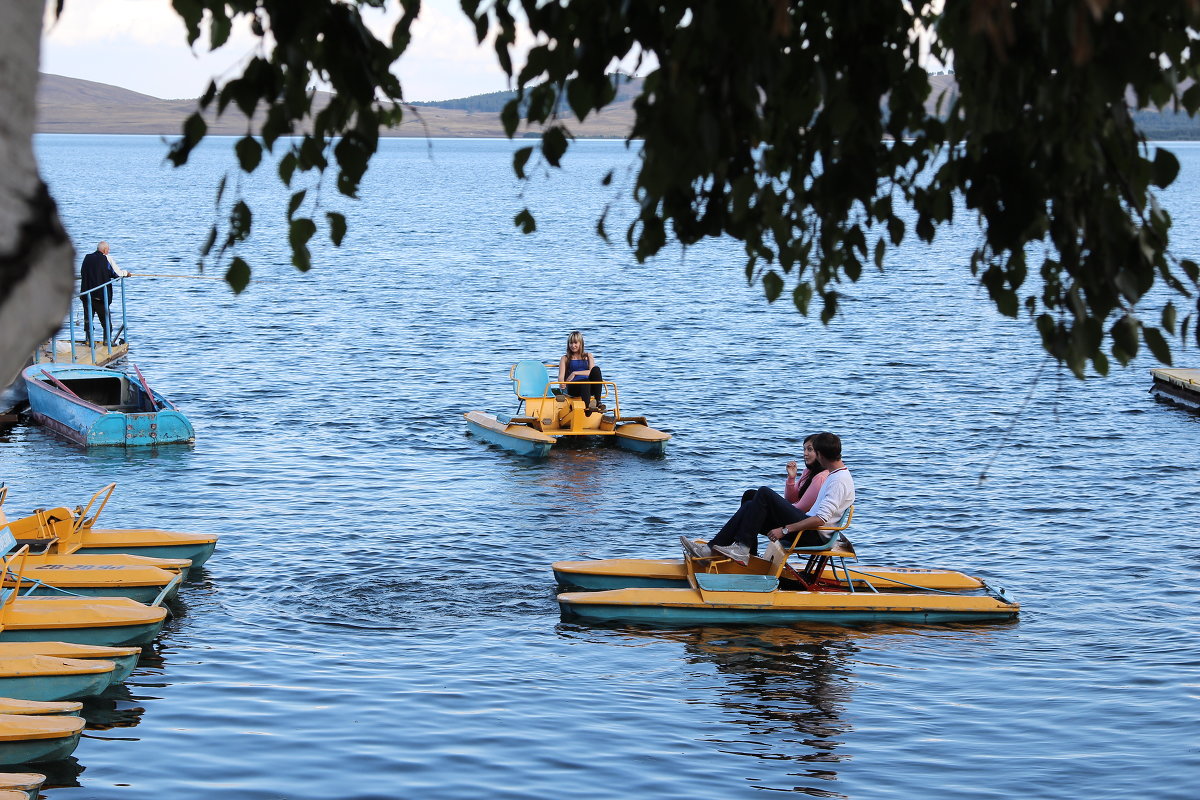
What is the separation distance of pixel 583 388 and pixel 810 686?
10972 mm

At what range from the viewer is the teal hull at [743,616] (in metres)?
13.6

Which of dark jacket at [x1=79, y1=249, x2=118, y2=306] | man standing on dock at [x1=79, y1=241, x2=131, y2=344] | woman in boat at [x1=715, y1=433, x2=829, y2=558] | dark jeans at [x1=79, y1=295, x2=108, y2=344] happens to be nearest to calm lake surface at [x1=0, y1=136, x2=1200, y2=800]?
woman in boat at [x1=715, y1=433, x2=829, y2=558]

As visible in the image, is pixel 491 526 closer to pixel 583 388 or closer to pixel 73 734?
pixel 583 388

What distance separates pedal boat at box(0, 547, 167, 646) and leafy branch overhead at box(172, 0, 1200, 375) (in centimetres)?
811

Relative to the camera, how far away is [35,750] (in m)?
9.96

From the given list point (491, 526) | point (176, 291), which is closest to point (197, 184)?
point (176, 291)

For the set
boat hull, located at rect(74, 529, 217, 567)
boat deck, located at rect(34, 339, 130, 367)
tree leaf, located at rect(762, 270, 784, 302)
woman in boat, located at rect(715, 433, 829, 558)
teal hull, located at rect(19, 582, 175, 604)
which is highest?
tree leaf, located at rect(762, 270, 784, 302)

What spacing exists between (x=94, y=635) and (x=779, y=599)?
612 cm

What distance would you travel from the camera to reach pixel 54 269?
3084 mm

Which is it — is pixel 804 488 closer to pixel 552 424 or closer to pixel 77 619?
pixel 77 619

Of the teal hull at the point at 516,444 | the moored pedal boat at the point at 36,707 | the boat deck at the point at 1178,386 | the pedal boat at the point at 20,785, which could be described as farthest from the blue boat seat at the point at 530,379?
the pedal boat at the point at 20,785

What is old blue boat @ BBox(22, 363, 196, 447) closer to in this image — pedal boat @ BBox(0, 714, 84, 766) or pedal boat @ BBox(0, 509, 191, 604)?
pedal boat @ BBox(0, 509, 191, 604)

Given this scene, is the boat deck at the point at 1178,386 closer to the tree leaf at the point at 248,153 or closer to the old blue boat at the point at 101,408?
the old blue boat at the point at 101,408

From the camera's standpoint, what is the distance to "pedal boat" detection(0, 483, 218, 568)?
13969 millimetres
